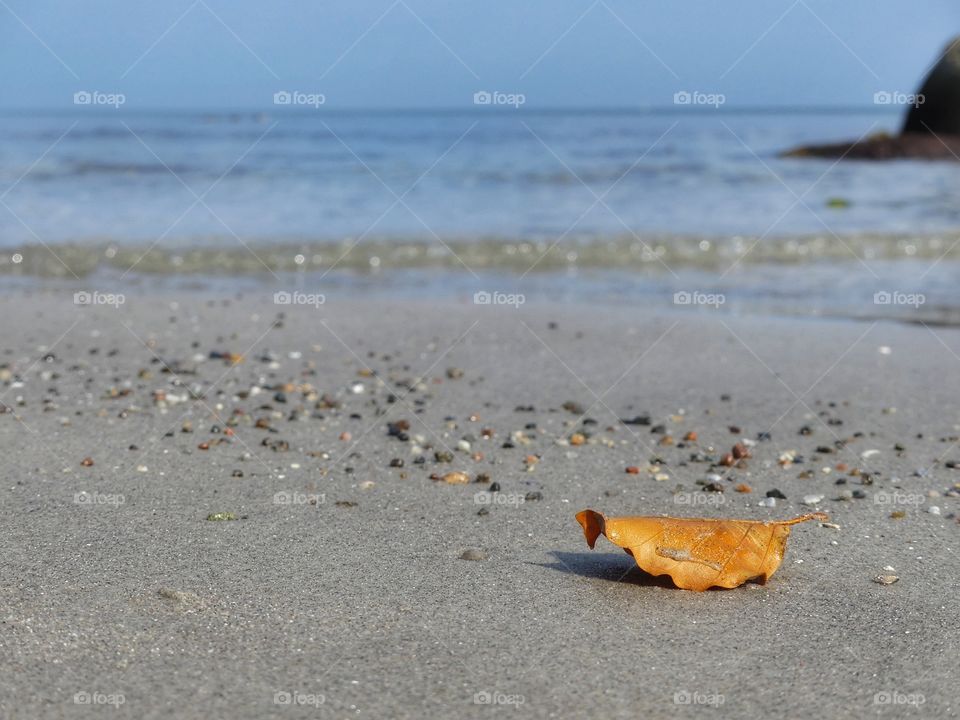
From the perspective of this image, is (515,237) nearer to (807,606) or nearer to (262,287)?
(262,287)

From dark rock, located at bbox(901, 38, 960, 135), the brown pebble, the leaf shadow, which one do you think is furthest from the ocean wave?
dark rock, located at bbox(901, 38, 960, 135)

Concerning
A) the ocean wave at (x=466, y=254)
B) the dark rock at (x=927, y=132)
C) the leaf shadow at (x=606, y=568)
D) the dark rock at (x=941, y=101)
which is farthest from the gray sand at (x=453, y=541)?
the dark rock at (x=941, y=101)

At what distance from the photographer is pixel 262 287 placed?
9.82 meters

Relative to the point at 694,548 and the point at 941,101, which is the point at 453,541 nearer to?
the point at 694,548

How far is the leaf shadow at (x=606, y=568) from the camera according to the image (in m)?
3.14

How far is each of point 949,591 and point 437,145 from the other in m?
26.9

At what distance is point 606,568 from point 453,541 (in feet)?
1.79

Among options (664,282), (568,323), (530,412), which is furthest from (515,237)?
(530,412)

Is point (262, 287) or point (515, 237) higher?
point (515, 237)

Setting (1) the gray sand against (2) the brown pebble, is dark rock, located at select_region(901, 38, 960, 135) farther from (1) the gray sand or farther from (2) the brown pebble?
(2) the brown pebble

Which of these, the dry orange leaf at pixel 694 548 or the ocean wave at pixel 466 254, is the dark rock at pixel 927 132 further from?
the dry orange leaf at pixel 694 548

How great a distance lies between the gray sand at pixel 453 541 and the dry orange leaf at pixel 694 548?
0.07 meters

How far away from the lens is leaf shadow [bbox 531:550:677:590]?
10.3ft

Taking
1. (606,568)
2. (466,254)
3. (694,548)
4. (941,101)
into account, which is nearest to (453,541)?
(606,568)
